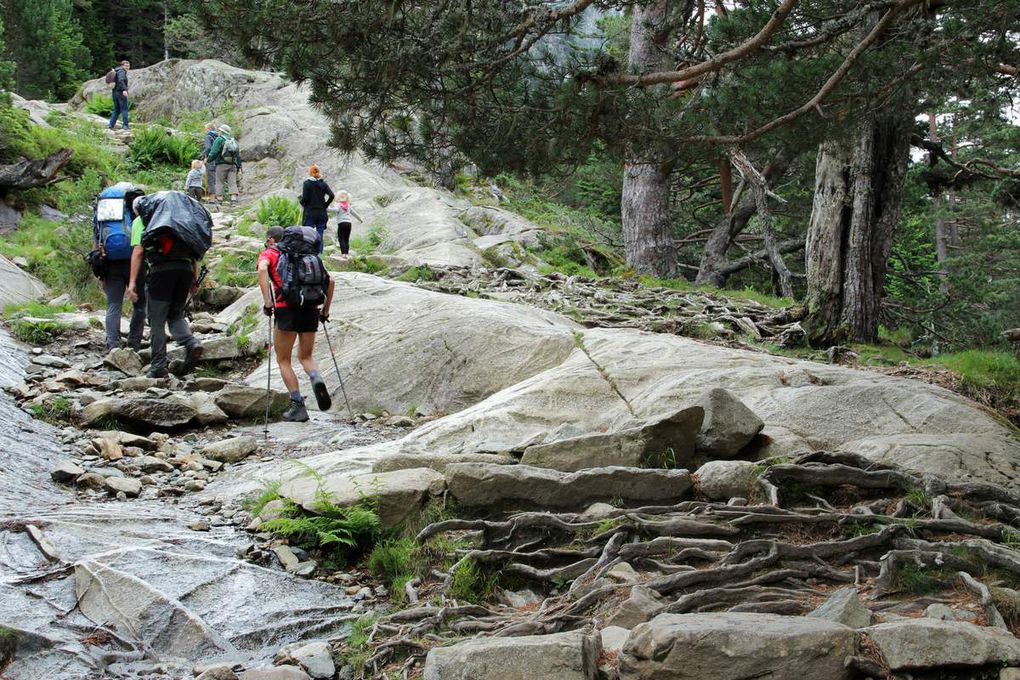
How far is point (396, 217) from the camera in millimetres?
21672

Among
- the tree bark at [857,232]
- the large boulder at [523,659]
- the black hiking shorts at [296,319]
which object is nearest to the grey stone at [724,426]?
the large boulder at [523,659]

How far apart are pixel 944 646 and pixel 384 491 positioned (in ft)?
11.1

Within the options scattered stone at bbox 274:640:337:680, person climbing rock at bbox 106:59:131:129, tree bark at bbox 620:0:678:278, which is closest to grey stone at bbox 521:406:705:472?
scattered stone at bbox 274:640:337:680

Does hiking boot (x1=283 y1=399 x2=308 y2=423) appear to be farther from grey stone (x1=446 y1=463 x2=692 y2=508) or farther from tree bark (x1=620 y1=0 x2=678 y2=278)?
tree bark (x1=620 y1=0 x2=678 y2=278)

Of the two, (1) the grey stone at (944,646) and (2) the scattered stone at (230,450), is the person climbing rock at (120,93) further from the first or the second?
(1) the grey stone at (944,646)

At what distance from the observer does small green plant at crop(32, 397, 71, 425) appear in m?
8.12

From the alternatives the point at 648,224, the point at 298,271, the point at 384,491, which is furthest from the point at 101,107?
the point at 384,491

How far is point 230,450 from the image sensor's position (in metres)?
7.52

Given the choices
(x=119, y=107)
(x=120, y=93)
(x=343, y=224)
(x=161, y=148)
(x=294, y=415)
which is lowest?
(x=294, y=415)

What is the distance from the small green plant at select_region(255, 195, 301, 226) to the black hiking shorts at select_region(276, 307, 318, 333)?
1108cm

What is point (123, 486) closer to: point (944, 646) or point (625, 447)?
point (625, 447)

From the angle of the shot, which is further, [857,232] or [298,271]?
[857,232]

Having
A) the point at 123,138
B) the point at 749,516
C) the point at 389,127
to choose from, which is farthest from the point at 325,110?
the point at 123,138

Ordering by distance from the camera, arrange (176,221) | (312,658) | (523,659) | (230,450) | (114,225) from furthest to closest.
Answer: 1. (114,225)
2. (176,221)
3. (230,450)
4. (312,658)
5. (523,659)
